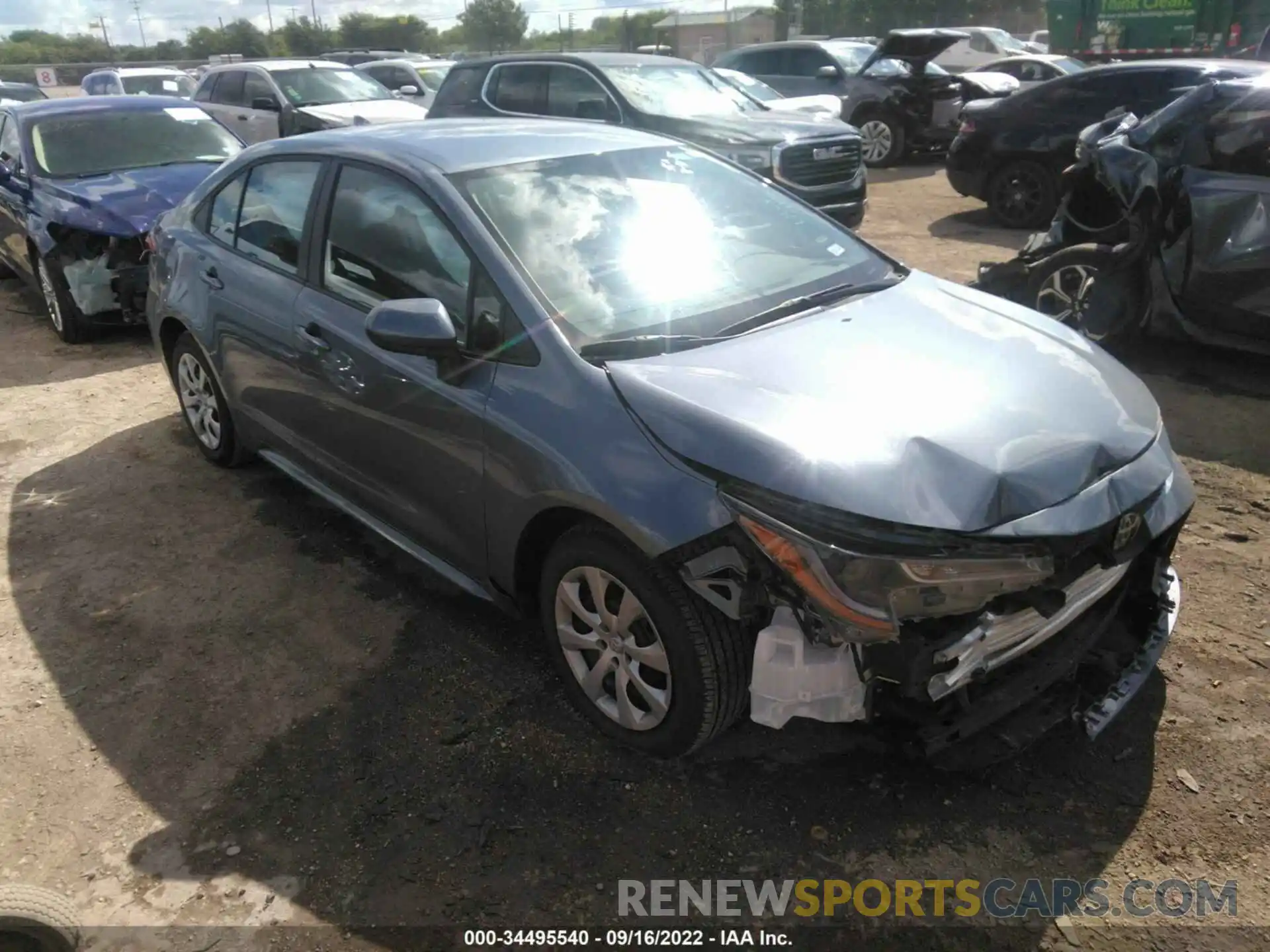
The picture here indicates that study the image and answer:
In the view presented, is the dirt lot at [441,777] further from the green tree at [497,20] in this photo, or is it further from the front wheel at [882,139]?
the green tree at [497,20]

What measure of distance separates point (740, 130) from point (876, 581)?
6983 mm

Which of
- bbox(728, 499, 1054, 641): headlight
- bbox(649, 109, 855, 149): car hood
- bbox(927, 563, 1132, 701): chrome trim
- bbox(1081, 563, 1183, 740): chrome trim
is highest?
bbox(649, 109, 855, 149): car hood

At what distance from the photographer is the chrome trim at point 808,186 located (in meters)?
8.05

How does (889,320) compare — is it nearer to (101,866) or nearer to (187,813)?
(187,813)

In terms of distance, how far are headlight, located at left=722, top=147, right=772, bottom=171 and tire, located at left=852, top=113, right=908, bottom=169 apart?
5.95 m

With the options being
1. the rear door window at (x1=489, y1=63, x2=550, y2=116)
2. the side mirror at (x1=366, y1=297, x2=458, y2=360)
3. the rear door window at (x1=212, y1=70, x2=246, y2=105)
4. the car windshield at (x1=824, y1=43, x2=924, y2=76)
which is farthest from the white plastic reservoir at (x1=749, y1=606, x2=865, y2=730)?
the rear door window at (x1=212, y1=70, x2=246, y2=105)

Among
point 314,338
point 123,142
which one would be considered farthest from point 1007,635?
point 123,142

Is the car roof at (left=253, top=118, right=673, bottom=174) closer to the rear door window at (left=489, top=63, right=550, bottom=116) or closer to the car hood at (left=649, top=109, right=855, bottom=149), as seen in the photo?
the car hood at (left=649, top=109, right=855, bottom=149)

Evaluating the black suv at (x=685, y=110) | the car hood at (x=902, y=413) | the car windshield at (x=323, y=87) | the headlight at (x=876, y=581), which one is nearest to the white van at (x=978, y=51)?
the black suv at (x=685, y=110)

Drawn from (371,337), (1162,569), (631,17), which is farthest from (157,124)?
(631,17)

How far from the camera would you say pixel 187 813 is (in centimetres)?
268

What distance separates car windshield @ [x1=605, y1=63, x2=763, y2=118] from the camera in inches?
336

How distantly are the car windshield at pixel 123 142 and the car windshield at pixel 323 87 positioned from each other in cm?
454

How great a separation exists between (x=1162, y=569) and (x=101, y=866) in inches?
122
